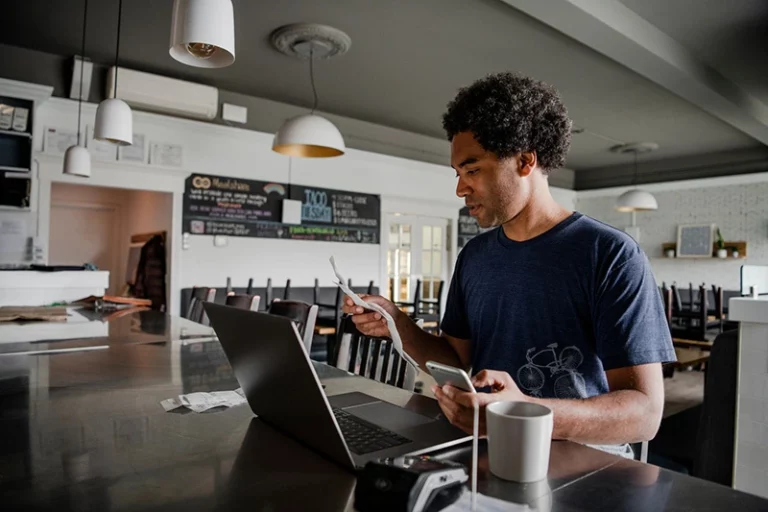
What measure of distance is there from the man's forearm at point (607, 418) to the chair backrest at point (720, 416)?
3.26 feet

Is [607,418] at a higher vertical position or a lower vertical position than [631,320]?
lower

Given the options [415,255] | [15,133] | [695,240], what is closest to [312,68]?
[15,133]

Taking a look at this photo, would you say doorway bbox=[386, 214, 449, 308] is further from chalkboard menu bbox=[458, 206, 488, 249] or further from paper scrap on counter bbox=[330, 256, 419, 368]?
paper scrap on counter bbox=[330, 256, 419, 368]

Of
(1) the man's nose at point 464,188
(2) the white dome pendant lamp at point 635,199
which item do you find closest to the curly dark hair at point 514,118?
(1) the man's nose at point 464,188

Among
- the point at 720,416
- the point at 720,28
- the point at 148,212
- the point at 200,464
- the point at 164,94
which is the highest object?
the point at 720,28

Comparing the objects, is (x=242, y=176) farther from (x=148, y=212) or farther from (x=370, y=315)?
(x=370, y=315)

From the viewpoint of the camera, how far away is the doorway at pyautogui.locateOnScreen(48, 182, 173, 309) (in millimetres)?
7418

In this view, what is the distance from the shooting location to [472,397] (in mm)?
757

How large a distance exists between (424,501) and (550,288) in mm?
763

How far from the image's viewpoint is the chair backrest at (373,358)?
162 cm

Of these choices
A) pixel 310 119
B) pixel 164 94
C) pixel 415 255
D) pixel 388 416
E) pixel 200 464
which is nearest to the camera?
pixel 200 464

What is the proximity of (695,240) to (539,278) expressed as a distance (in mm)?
8311

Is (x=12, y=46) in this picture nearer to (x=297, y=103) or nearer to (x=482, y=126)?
(x=297, y=103)

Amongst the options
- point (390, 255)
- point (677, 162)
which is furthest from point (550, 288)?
point (677, 162)
